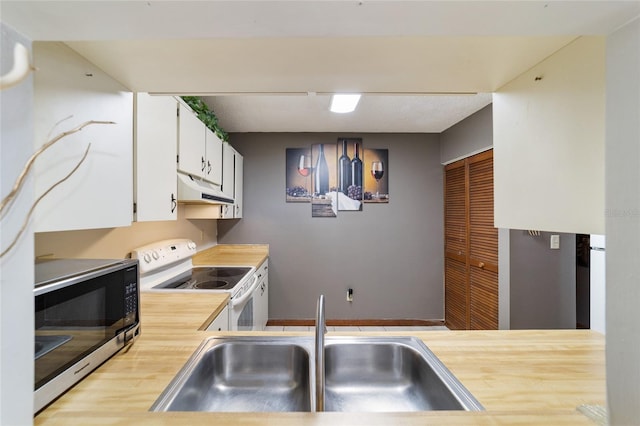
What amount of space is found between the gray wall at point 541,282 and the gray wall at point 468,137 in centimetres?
95

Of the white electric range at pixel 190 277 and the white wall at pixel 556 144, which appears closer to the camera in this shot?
the white wall at pixel 556 144

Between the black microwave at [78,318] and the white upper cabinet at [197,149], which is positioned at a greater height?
the white upper cabinet at [197,149]

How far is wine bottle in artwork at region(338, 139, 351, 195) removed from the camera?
12.4 ft

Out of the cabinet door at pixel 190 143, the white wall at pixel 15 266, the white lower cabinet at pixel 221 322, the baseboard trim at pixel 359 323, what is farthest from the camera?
the baseboard trim at pixel 359 323

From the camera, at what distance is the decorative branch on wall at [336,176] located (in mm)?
3768

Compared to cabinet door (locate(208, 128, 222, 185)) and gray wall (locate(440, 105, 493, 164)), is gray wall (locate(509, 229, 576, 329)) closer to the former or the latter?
gray wall (locate(440, 105, 493, 164))

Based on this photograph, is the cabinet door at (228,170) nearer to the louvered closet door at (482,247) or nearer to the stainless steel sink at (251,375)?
the stainless steel sink at (251,375)

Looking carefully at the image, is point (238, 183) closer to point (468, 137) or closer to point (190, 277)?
point (190, 277)

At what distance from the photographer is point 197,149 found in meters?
2.11

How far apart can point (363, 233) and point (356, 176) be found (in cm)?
75

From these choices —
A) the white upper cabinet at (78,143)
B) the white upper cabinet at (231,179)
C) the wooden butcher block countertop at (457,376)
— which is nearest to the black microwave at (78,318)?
the wooden butcher block countertop at (457,376)

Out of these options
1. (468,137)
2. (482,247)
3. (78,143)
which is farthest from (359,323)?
(78,143)

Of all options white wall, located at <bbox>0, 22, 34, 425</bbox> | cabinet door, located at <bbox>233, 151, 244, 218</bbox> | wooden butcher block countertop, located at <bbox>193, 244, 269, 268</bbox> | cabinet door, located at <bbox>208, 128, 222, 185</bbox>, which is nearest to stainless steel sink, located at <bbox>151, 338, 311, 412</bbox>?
white wall, located at <bbox>0, 22, 34, 425</bbox>

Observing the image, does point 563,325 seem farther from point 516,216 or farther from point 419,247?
point 516,216
